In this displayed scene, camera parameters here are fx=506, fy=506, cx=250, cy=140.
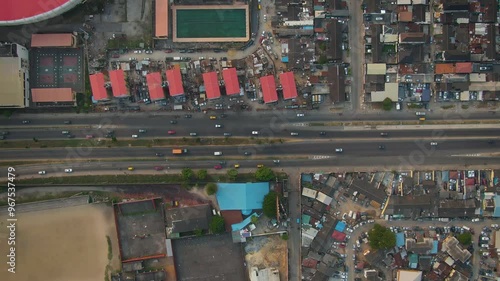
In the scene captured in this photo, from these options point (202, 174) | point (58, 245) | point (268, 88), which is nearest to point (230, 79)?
point (268, 88)

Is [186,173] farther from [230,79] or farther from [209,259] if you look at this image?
[230,79]

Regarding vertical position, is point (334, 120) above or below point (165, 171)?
above

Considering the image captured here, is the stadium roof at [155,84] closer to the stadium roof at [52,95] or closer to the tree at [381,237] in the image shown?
the stadium roof at [52,95]

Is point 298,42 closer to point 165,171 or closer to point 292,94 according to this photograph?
point 292,94

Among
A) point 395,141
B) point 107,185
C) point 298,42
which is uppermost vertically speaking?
point 298,42

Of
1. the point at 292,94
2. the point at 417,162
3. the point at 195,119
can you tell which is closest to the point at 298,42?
the point at 292,94
